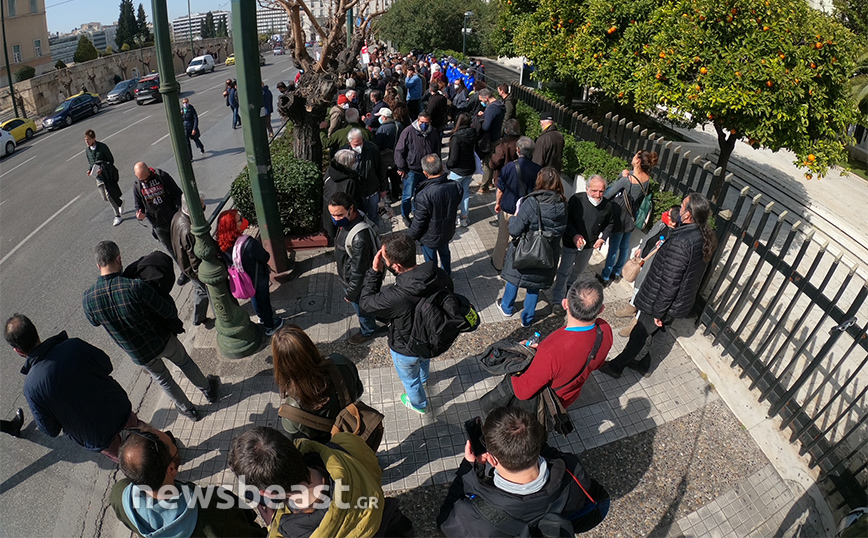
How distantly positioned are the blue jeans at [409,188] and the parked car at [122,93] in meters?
27.7

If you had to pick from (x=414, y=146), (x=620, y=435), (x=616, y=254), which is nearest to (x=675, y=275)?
(x=620, y=435)

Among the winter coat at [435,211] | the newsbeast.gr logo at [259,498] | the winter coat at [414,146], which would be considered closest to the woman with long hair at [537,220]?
the winter coat at [435,211]

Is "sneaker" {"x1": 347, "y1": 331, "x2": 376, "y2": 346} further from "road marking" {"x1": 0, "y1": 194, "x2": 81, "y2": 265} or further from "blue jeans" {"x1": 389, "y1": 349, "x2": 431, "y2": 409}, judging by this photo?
"road marking" {"x1": 0, "y1": 194, "x2": 81, "y2": 265}

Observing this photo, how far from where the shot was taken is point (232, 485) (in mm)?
3795

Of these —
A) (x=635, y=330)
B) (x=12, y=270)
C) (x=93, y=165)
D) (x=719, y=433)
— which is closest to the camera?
(x=719, y=433)

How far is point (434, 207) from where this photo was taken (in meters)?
5.28

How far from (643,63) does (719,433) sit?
6.23 meters

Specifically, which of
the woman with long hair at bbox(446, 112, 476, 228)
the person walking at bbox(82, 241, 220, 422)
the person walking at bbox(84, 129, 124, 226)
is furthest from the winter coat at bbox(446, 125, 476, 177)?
the person walking at bbox(84, 129, 124, 226)

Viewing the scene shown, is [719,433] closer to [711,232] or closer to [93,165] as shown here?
[711,232]

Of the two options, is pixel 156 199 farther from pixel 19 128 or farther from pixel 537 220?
pixel 19 128

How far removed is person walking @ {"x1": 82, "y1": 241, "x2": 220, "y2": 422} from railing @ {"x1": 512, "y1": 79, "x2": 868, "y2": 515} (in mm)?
4944

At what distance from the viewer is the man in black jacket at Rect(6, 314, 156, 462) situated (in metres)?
3.24

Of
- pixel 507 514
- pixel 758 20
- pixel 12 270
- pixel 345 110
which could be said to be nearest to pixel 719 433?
pixel 507 514

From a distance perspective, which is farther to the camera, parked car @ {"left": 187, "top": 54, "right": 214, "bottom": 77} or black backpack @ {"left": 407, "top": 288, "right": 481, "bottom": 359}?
parked car @ {"left": 187, "top": 54, "right": 214, "bottom": 77}
